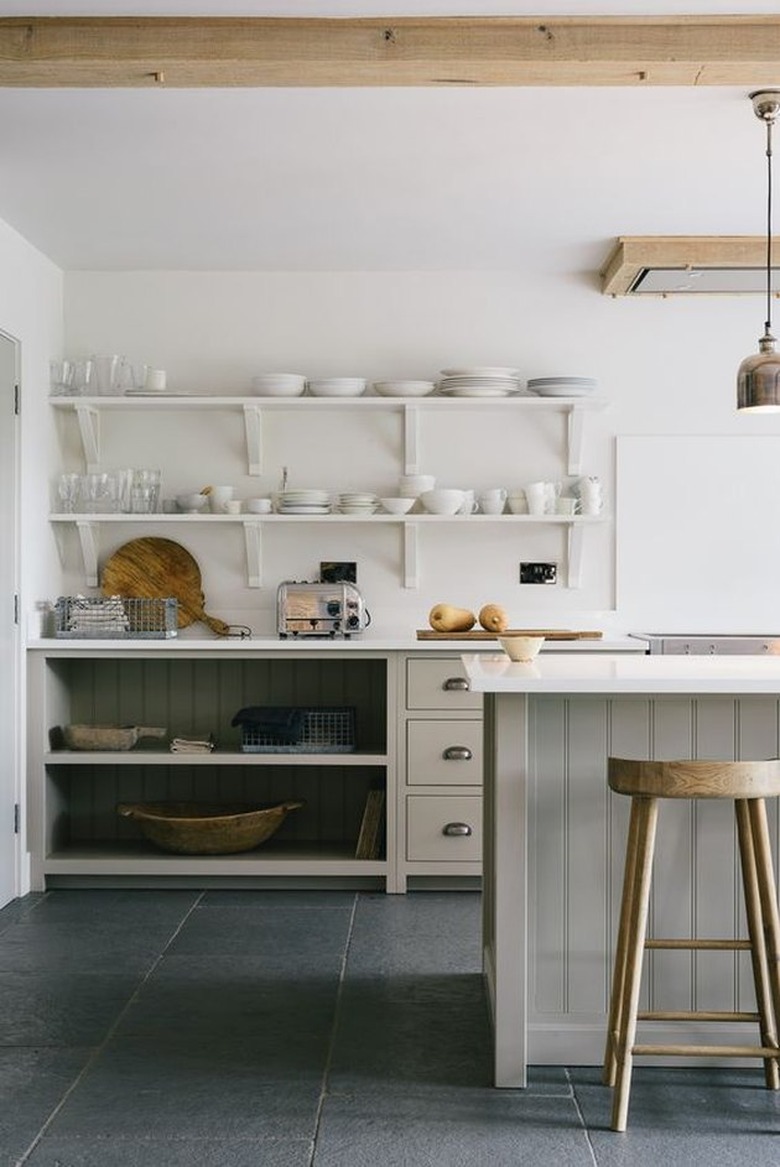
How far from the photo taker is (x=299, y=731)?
520 cm

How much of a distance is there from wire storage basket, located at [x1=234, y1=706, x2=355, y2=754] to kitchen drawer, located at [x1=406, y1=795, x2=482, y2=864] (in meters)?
0.38

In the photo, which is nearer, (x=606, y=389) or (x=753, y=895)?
(x=753, y=895)

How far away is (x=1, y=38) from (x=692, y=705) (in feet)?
7.45

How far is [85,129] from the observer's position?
3.87 m

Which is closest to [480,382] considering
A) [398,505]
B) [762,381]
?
[398,505]

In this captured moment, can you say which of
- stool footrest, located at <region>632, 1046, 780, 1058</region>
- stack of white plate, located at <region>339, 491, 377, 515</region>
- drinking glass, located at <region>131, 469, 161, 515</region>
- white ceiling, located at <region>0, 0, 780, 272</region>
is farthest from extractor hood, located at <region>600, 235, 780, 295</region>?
stool footrest, located at <region>632, 1046, 780, 1058</region>

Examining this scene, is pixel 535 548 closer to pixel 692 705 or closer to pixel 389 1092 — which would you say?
pixel 692 705

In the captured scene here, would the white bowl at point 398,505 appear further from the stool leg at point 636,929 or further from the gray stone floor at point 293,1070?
the stool leg at point 636,929

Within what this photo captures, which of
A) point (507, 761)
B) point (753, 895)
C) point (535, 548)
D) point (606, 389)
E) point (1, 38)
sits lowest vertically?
point (753, 895)

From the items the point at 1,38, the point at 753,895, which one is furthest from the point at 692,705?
the point at 1,38

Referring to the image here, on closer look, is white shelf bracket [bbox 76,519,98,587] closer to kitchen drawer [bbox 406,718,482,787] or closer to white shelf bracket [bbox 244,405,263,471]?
white shelf bracket [bbox 244,405,263,471]

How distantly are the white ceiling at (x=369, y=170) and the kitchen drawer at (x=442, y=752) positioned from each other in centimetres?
186

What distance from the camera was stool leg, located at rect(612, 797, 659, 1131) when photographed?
2.88 meters

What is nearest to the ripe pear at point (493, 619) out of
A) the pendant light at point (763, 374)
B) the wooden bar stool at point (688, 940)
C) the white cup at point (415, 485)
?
the white cup at point (415, 485)
